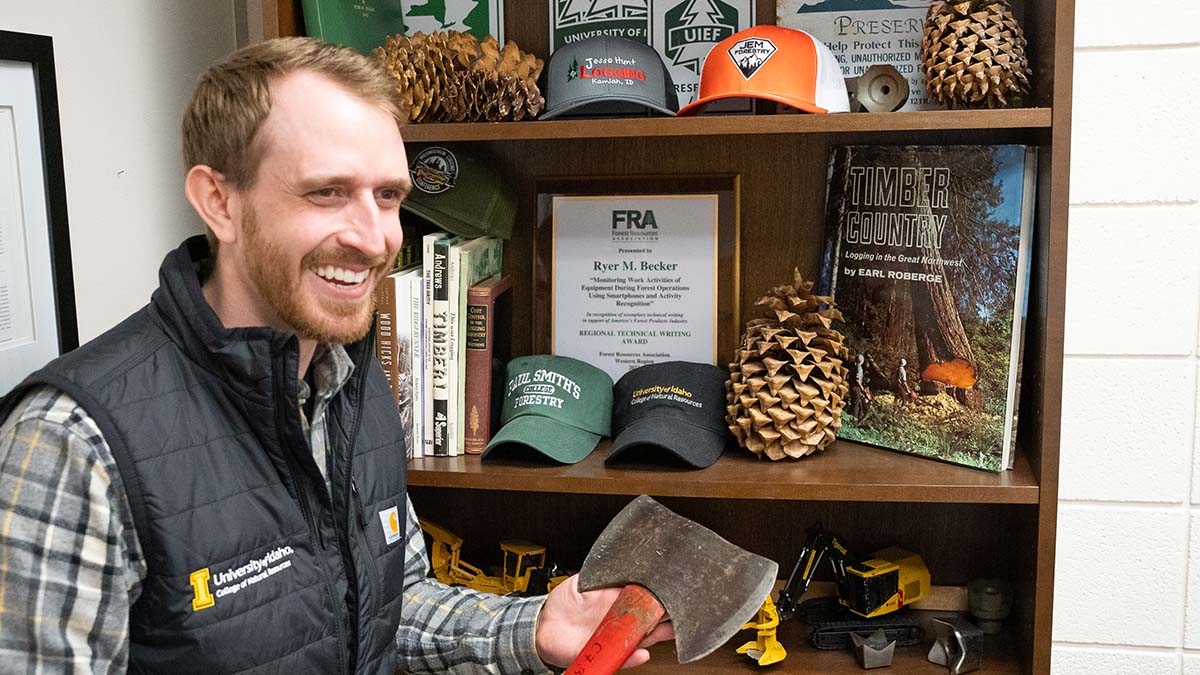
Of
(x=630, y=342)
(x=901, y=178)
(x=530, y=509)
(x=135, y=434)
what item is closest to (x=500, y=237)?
(x=630, y=342)

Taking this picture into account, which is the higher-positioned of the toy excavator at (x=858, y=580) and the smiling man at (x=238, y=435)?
the smiling man at (x=238, y=435)

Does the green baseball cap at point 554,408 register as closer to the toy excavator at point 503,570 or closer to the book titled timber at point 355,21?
the toy excavator at point 503,570

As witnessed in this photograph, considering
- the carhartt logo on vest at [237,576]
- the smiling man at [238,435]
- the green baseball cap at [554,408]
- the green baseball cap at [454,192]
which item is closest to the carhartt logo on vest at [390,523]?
the smiling man at [238,435]

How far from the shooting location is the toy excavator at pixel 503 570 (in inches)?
73.1

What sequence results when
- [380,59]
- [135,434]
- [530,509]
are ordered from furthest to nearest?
[530,509] → [380,59] → [135,434]

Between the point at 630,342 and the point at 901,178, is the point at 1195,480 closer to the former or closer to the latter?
the point at 901,178

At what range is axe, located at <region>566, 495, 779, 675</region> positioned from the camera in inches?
51.6

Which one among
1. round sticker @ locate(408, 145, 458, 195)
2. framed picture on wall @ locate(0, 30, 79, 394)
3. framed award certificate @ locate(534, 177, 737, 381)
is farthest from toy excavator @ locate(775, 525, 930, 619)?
framed picture on wall @ locate(0, 30, 79, 394)

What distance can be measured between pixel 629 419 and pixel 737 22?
2.15 ft

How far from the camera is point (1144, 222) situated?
1.50 metres

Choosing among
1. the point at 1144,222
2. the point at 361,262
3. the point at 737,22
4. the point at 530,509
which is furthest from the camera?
the point at 530,509

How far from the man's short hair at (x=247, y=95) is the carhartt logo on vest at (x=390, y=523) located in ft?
1.23

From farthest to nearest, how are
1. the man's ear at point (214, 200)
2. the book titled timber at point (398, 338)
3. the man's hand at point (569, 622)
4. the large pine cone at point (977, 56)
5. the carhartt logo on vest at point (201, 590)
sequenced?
the book titled timber at point (398, 338) < the large pine cone at point (977, 56) < the man's hand at point (569, 622) < the man's ear at point (214, 200) < the carhartt logo on vest at point (201, 590)

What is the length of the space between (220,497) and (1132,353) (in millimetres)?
1186
